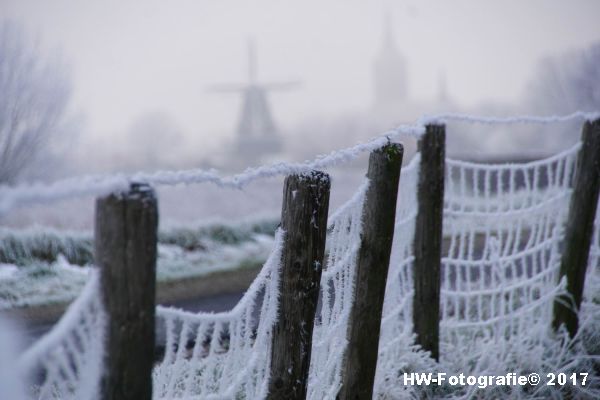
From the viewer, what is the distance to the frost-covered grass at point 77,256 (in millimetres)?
5758

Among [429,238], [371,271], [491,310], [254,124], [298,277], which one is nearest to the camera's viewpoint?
[298,277]

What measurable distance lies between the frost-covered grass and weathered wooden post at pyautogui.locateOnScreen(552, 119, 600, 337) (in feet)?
13.1

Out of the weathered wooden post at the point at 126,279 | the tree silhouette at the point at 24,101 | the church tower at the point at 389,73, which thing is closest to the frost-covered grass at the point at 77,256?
the weathered wooden post at the point at 126,279

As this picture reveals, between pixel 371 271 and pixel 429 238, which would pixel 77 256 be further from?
pixel 371 271

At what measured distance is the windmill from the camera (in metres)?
40.0

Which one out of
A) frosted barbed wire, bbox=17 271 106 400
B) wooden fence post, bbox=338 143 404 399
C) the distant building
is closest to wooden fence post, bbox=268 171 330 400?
wooden fence post, bbox=338 143 404 399

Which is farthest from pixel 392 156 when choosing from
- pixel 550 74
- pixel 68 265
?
pixel 550 74

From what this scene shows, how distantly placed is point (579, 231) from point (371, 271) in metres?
1.99

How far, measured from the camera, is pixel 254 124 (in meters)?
41.1

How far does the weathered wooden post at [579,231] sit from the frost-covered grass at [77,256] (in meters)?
3.98

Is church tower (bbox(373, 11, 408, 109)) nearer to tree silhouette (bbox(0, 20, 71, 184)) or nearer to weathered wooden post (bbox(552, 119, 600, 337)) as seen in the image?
tree silhouette (bbox(0, 20, 71, 184))

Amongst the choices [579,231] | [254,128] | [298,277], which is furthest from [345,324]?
[254,128]

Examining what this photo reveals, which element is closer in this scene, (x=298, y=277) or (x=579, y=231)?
(x=298, y=277)

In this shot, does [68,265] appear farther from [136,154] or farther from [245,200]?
[136,154]
